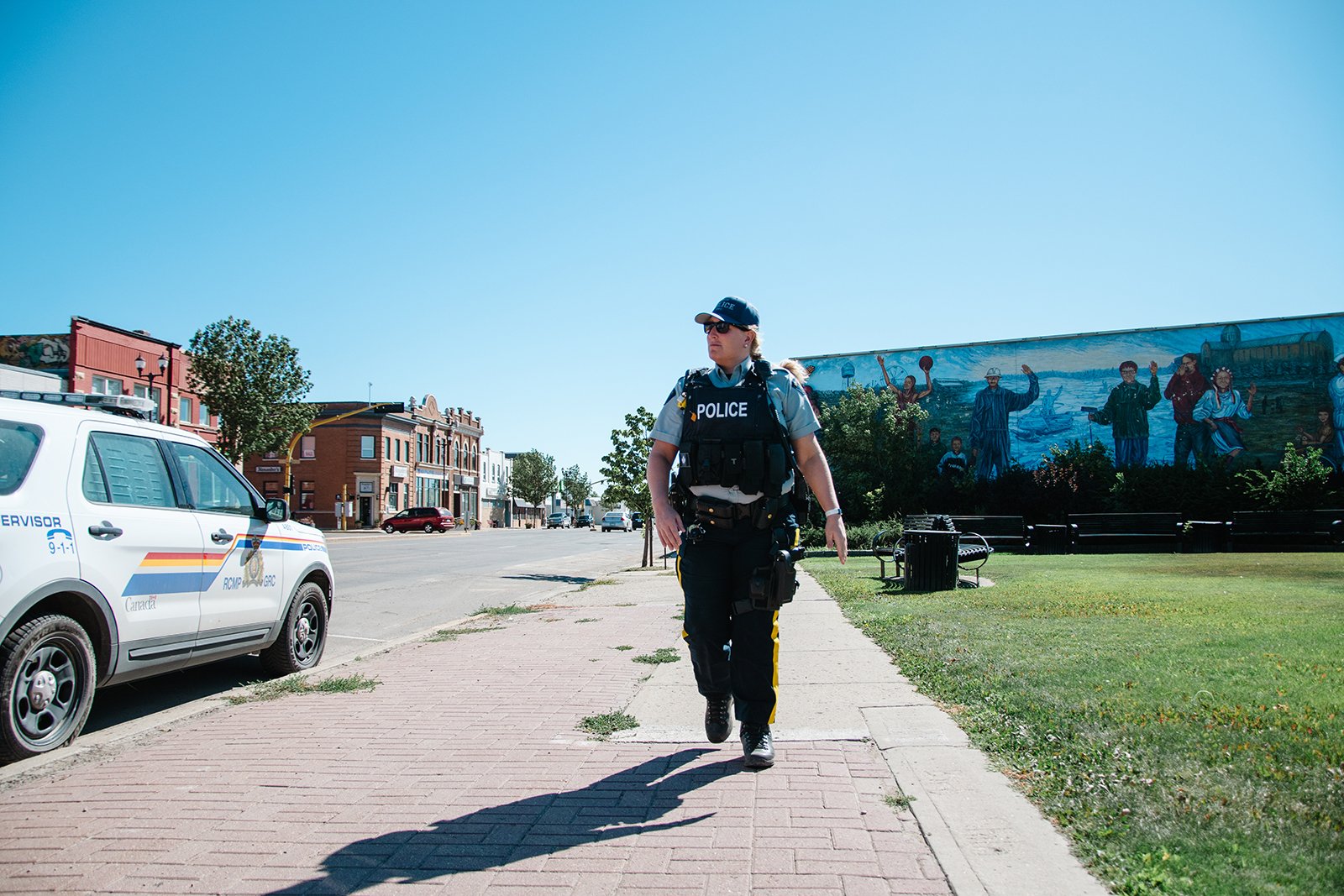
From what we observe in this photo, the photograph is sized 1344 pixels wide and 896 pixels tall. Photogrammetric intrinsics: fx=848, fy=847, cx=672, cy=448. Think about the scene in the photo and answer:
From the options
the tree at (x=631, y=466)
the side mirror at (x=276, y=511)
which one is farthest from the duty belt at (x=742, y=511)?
the tree at (x=631, y=466)

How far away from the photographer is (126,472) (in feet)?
16.4

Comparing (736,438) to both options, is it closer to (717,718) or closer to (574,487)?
(717,718)

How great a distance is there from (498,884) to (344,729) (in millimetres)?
2320

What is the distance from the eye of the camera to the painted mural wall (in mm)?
27594

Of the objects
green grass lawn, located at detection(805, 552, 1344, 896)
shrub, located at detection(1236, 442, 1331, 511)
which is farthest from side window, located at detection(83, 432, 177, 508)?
shrub, located at detection(1236, 442, 1331, 511)

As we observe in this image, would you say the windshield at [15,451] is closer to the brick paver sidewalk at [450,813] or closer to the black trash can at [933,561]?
the brick paver sidewalk at [450,813]

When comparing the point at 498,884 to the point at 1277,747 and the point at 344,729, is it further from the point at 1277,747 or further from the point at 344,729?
the point at 1277,747

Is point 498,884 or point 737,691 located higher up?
point 737,691

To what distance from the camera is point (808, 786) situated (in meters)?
3.46

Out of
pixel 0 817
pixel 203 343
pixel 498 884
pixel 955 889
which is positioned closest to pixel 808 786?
pixel 955 889

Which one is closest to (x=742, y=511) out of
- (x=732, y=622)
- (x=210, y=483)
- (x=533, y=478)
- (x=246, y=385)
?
(x=732, y=622)

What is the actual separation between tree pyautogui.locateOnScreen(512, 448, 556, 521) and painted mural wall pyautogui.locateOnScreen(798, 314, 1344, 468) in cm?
7116

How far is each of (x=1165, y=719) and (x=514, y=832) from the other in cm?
295

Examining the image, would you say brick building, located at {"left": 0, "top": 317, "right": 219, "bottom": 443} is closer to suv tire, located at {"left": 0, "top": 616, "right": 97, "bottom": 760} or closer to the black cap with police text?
suv tire, located at {"left": 0, "top": 616, "right": 97, "bottom": 760}
